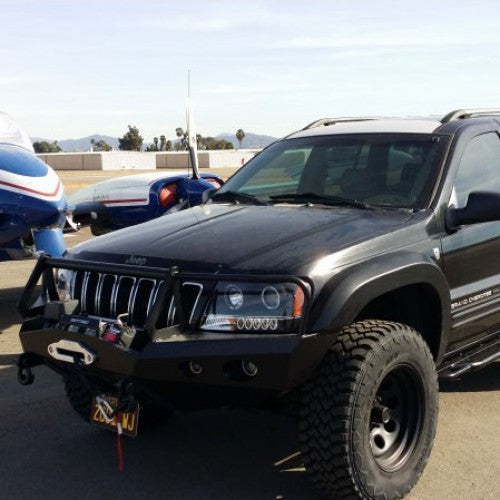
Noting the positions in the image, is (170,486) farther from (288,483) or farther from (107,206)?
(107,206)

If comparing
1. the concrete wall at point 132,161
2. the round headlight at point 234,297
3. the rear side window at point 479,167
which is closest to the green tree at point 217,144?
the concrete wall at point 132,161

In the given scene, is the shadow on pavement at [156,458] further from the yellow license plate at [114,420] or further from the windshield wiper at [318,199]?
the windshield wiper at [318,199]

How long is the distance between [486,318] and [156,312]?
2.16 metres

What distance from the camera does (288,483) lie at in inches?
161

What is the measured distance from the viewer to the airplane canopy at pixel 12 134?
910cm

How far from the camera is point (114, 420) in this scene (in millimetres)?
3867

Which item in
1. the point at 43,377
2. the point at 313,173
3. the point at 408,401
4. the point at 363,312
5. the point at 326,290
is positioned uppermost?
the point at 313,173

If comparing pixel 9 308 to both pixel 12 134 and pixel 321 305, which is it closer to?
pixel 12 134

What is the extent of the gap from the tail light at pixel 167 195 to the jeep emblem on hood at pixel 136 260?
22.4ft

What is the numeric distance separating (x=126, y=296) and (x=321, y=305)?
958mm

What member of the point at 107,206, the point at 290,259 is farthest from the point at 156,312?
the point at 107,206

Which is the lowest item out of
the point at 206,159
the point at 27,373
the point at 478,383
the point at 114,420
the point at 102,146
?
the point at 102,146

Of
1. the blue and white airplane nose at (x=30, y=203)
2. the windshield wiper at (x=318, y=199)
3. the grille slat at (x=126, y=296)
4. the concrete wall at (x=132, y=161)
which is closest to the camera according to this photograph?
the grille slat at (x=126, y=296)

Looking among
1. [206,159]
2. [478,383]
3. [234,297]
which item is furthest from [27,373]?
[206,159]
